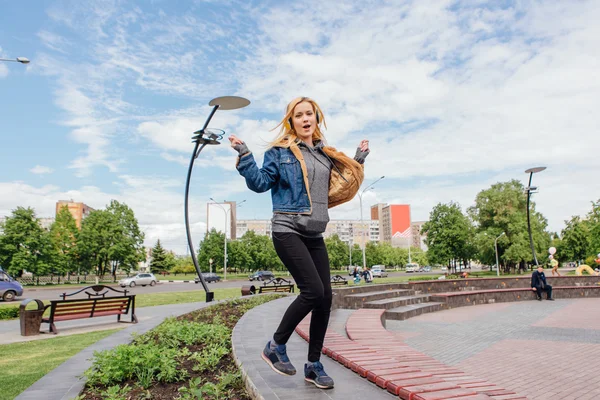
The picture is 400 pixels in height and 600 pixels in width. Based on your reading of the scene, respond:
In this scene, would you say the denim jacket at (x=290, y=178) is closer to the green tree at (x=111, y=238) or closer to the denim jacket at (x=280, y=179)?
the denim jacket at (x=280, y=179)

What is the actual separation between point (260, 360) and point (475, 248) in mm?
51980

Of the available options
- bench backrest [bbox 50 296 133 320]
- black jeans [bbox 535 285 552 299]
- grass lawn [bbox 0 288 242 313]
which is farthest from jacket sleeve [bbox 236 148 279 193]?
black jeans [bbox 535 285 552 299]

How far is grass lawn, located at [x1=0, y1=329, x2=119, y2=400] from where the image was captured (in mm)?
4645

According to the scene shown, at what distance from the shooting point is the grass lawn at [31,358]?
4645 mm

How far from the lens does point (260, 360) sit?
364cm

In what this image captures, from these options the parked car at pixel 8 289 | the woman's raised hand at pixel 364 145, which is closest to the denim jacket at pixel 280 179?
the woman's raised hand at pixel 364 145

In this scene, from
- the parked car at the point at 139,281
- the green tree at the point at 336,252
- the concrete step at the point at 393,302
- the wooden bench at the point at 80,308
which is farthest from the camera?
the green tree at the point at 336,252

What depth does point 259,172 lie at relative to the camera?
115 inches

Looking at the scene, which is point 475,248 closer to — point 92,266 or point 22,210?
point 92,266

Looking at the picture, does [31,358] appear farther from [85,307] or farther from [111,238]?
[111,238]

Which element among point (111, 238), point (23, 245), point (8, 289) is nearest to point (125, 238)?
point (111, 238)

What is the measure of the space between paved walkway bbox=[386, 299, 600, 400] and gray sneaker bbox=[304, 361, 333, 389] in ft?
7.11

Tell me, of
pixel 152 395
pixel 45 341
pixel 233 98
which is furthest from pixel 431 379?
pixel 233 98

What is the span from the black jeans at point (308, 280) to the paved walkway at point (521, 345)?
2250 millimetres
